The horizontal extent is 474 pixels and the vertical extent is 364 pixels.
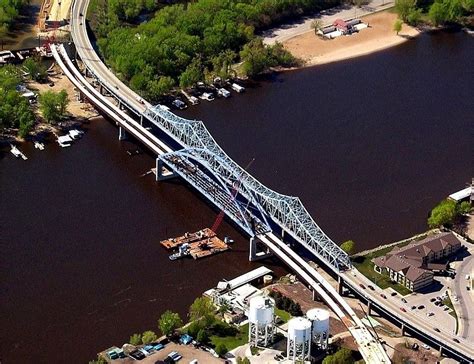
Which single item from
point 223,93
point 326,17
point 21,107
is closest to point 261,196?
point 223,93

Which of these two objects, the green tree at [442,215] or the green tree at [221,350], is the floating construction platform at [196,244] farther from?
the green tree at [442,215]

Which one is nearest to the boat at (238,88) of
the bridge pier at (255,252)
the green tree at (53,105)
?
the green tree at (53,105)

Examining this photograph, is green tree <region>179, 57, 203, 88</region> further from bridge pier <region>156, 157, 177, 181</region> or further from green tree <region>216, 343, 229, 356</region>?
green tree <region>216, 343, 229, 356</region>

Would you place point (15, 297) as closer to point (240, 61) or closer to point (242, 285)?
point (242, 285)

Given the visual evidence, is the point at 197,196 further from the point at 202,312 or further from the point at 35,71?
the point at 35,71

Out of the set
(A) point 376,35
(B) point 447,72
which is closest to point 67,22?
(A) point 376,35
